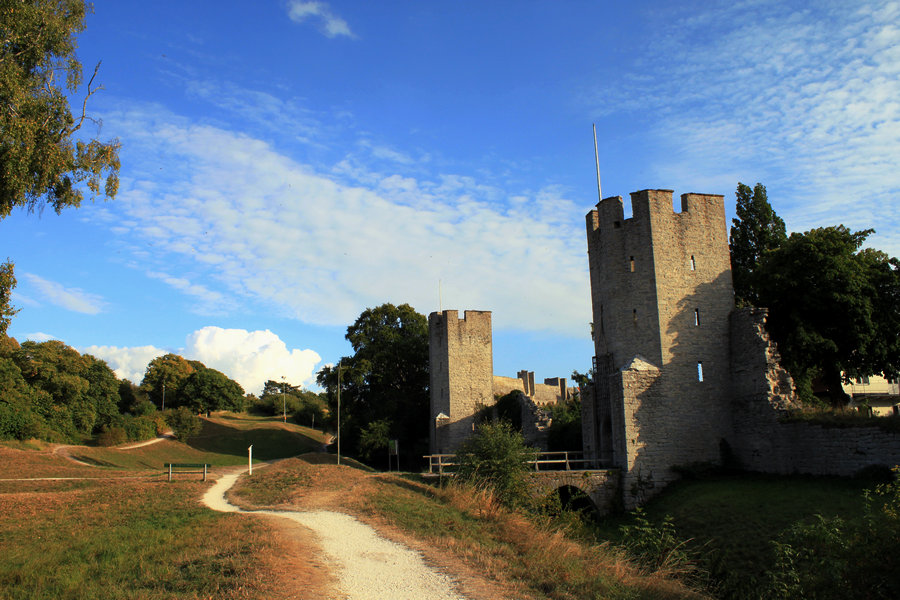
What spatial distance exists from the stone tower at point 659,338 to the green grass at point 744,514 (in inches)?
76.3

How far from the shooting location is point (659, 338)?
842 inches

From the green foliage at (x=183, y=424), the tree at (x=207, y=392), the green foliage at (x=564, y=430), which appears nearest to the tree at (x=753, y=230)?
the green foliage at (x=564, y=430)

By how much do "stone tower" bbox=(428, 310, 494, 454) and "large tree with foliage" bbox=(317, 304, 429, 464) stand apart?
9.36 ft

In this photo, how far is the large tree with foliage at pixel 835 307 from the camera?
20.8m

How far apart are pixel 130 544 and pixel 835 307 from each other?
75.3 ft

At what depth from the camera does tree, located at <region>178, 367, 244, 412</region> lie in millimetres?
63344

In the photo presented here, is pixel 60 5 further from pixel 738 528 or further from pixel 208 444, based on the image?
pixel 208 444

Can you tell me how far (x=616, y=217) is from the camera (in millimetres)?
23141

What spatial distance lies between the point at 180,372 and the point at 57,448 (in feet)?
99.8

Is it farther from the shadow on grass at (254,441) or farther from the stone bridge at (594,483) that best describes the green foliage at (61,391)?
the stone bridge at (594,483)

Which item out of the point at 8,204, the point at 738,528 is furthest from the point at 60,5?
the point at 738,528

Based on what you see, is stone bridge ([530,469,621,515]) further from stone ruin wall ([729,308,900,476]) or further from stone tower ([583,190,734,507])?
stone ruin wall ([729,308,900,476])

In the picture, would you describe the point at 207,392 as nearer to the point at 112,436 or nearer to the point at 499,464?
the point at 112,436

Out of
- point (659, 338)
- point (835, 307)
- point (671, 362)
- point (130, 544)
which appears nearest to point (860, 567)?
point (130, 544)
